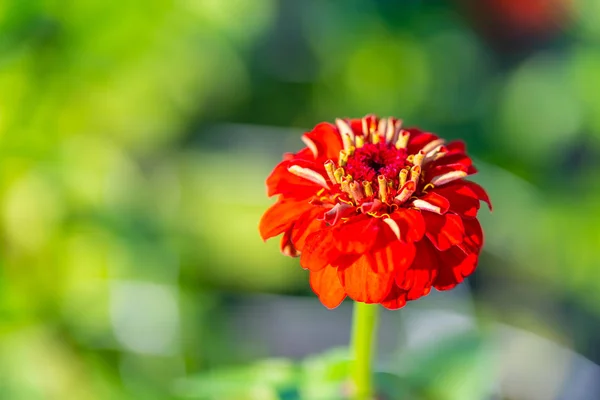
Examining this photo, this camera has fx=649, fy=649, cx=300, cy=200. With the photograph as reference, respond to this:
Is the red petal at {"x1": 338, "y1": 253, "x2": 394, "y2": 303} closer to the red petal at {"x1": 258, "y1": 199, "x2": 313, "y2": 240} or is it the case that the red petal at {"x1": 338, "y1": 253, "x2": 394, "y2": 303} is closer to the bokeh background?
the red petal at {"x1": 258, "y1": 199, "x2": 313, "y2": 240}

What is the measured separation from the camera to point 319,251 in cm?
44

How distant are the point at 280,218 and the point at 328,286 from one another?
62 mm

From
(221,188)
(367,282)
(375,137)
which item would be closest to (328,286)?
(367,282)

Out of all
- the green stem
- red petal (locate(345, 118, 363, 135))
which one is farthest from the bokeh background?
red petal (locate(345, 118, 363, 135))

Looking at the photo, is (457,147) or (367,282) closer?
(367,282)

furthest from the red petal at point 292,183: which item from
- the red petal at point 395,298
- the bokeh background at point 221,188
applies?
the bokeh background at point 221,188

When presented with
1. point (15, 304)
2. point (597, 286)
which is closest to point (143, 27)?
point (15, 304)

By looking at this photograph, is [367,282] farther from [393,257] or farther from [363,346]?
[363,346]

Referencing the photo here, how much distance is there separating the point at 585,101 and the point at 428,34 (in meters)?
0.37

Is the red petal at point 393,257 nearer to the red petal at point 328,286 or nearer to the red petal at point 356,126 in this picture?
the red petal at point 328,286

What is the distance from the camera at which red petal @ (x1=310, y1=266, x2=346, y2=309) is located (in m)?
0.45

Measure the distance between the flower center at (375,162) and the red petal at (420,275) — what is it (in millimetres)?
62

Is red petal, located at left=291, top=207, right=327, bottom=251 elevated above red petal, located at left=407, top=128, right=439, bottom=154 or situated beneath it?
situated beneath

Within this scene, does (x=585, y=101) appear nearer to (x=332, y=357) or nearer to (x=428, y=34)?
(x=428, y=34)
